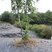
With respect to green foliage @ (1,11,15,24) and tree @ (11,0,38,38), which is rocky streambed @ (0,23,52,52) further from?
tree @ (11,0,38,38)

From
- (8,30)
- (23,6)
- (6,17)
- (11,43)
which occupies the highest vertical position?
(23,6)

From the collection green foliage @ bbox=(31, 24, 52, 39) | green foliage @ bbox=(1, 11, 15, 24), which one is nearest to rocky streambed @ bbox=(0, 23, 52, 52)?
green foliage @ bbox=(31, 24, 52, 39)

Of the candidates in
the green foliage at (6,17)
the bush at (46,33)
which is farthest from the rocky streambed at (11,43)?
the green foliage at (6,17)

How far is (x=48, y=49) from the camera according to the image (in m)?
8.92

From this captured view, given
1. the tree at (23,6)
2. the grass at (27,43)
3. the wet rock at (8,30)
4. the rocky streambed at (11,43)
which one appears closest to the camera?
the rocky streambed at (11,43)

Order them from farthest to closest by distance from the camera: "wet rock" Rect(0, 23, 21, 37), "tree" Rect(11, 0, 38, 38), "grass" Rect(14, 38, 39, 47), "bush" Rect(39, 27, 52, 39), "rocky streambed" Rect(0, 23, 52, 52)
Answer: "wet rock" Rect(0, 23, 21, 37) < "bush" Rect(39, 27, 52, 39) < "tree" Rect(11, 0, 38, 38) < "grass" Rect(14, 38, 39, 47) < "rocky streambed" Rect(0, 23, 52, 52)

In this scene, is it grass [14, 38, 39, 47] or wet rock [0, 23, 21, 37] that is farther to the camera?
wet rock [0, 23, 21, 37]

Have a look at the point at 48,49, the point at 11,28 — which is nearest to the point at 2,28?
the point at 11,28

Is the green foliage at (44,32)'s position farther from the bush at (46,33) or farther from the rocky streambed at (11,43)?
the rocky streambed at (11,43)

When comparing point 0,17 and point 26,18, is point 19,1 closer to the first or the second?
point 26,18

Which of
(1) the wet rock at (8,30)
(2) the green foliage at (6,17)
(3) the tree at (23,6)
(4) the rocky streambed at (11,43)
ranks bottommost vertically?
(4) the rocky streambed at (11,43)

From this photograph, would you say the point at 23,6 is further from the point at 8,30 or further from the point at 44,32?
the point at 8,30

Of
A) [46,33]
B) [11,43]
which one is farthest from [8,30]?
[11,43]

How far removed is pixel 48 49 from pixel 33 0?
8.90ft
